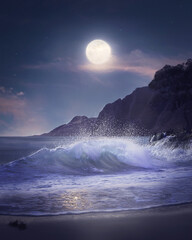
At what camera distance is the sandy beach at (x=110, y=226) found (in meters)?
4.07

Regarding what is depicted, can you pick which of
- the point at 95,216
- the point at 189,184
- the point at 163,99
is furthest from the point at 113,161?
the point at 163,99

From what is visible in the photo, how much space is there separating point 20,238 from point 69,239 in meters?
0.86

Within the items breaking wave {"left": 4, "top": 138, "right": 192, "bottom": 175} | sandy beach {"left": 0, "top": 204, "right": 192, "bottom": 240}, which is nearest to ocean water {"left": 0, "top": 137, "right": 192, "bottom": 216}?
breaking wave {"left": 4, "top": 138, "right": 192, "bottom": 175}

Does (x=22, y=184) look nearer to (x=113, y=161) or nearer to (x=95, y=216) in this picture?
(x=95, y=216)

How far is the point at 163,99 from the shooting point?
43.3 metres

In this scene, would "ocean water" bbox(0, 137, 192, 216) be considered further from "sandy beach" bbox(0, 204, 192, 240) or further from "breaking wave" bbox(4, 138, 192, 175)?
"sandy beach" bbox(0, 204, 192, 240)

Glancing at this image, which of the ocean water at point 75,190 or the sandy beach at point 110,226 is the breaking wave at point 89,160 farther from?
the sandy beach at point 110,226

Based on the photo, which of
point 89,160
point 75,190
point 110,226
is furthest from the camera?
point 89,160

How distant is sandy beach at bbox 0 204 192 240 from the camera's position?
13.4 ft

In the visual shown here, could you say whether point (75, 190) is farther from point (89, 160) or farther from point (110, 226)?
point (89, 160)

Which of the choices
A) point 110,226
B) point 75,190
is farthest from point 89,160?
point 110,226

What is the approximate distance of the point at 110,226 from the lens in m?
4.46

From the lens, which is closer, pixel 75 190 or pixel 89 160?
pixel 75 190

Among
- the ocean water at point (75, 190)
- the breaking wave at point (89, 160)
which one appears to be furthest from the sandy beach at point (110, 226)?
the breaking wave at point (89, 160)
